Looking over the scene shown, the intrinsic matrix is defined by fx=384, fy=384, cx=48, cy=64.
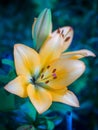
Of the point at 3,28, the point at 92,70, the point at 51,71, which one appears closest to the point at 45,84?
the point at 51,71

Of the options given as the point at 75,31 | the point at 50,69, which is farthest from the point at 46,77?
the point at 75,31

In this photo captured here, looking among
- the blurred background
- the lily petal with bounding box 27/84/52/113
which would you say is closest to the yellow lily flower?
the lily petal with bounding box 27/84/52/113

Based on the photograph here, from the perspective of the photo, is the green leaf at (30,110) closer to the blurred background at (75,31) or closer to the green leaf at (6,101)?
the green leaf at (6,101)

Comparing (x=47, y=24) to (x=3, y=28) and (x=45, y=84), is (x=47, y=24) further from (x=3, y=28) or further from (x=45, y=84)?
(x=3, y=28)

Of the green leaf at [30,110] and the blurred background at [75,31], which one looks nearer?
the green leaf at [30,110]

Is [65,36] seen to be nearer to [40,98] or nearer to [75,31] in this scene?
[40,98]

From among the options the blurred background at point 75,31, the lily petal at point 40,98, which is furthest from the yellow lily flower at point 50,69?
the blurred background at point 75,31

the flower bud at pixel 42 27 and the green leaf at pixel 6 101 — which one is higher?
the flower bud at pixel 42 27
